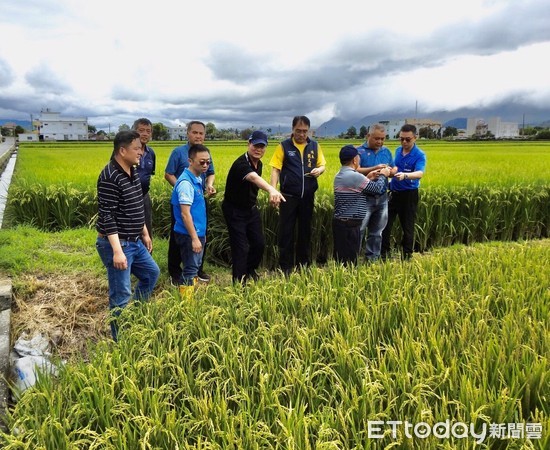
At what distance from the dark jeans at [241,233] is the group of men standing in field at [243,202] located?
0.03ft

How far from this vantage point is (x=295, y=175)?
4.84 metres

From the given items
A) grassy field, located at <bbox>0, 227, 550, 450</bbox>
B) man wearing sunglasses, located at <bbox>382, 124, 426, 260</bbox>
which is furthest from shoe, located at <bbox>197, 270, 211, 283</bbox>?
man wearing sunglasses, located at <bbox>382, 124, 426, 260</bbox>

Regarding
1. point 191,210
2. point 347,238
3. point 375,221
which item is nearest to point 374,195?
point 375,221

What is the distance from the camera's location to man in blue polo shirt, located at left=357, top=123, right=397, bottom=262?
5012 mm

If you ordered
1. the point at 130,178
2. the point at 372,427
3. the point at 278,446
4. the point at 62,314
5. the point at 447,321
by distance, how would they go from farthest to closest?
1. the point at 62,314
2. the point at 130,178
3. the point at 447,321
4. the point at 372,427
5. the point at 278,446

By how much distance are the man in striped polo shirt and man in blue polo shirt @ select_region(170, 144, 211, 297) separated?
457 mm

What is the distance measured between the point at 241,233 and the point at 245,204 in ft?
1.04

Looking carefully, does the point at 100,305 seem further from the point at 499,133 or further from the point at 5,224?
the point at 499,133

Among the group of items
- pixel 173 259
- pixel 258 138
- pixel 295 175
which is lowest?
pixel 173 259

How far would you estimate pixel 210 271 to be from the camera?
18.3ft

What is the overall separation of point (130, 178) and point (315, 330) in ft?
6.20

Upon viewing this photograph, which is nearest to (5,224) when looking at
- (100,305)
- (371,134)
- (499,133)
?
(100,305)

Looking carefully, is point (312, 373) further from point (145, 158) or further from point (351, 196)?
point (145, 158)

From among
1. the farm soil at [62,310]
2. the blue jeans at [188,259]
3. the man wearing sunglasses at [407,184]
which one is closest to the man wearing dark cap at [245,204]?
the blue jeans at [188,259]
